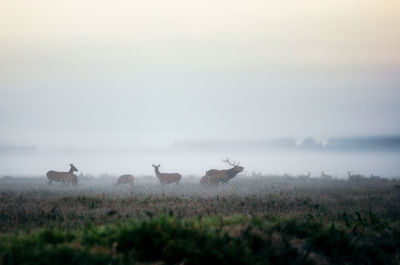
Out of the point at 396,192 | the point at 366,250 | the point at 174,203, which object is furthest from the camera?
the point at 396,192

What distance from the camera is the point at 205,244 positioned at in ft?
26.3

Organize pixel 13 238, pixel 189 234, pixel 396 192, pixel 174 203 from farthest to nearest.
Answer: pixel 396 192, pixel 174 203, pixel 189 234, pixel 13 238

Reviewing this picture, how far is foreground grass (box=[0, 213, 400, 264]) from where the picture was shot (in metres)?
7.25

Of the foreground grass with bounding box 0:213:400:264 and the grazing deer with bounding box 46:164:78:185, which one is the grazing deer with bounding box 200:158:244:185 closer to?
A: the grazing deer with bounding box 46:164:78:185

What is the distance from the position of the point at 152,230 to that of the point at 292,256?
2.82 metres

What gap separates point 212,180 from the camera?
28000mm

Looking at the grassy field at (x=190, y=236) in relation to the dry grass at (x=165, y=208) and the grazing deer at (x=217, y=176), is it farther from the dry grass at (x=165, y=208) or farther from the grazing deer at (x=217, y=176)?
the grazing deer at (x=217, y=176)

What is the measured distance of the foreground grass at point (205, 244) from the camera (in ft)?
23.8

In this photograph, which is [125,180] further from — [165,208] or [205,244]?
[205,244]

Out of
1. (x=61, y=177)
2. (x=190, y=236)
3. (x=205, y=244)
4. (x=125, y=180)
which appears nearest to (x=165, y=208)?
(x=190, y=236)

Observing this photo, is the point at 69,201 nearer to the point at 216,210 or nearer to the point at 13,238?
the point at 216,210

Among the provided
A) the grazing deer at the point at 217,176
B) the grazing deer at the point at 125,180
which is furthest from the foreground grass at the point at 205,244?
the grazing deer at the point at 125,180

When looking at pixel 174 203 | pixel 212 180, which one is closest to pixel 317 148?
pixel 212 180

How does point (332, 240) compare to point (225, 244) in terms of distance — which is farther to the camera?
point (332, 240)
